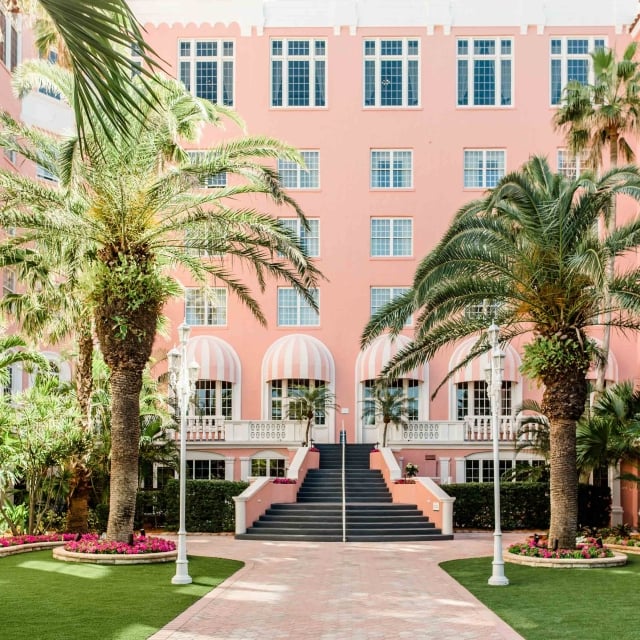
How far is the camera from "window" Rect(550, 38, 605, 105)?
1651 inches

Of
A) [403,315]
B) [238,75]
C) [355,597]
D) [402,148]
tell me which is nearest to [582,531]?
[403,315]

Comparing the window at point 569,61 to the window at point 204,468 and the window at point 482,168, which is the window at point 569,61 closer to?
the window at point 482,168

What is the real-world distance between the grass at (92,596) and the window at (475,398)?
68.0 feet

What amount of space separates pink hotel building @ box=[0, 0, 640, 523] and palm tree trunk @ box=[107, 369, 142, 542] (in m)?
19.7

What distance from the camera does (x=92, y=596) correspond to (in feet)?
50.3

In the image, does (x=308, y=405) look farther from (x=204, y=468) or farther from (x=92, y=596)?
(x=92, y=596)

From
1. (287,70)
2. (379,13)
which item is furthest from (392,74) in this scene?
(287,70)

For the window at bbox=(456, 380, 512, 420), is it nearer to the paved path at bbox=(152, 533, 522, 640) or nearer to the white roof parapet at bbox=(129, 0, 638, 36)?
the white roof parapet at bbox=(129, 0, 638, 36)

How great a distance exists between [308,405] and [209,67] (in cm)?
1540

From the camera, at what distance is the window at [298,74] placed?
140ft

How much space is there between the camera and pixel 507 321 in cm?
2248

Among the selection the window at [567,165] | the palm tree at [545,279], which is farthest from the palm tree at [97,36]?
the window at [567,165]

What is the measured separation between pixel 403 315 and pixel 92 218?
676 centimetres

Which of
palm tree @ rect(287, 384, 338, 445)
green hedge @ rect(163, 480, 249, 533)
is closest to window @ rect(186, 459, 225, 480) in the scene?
palm tree @ rect(287, 384, 338, 445)
